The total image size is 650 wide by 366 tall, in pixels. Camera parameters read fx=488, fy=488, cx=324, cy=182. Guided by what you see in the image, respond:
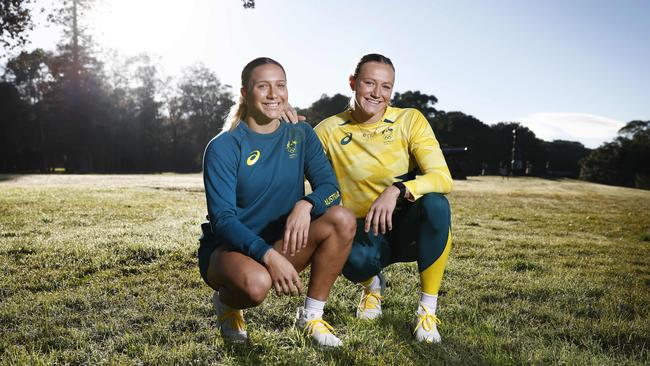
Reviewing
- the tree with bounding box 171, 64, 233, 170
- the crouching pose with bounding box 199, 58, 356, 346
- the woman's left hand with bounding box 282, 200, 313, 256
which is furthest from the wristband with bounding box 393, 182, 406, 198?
the tree with bounding box 171, 64, 233, 170

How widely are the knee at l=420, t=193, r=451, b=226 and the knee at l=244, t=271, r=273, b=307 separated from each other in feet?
4.12

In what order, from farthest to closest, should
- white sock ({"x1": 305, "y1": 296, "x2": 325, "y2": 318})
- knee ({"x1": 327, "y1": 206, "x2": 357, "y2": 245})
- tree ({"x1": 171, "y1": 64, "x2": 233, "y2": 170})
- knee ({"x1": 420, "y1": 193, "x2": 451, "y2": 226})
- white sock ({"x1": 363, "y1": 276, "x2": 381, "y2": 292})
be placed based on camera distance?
tree ({"x1": 171, "y1": 64, "x2": 233, "y2": 170}) < white sock ({"x1": 363, "y1": 276, "x2": 381, "y2": 292}) < knee ({"x1": 420, "y1": 193, "x2": 451, "y2": 226}) < white sock ({"x1": 305, "y1": 296, "x2": 325, "y2": 318}) < knee ({"x1": 327, "y1": 206, "x2": 357, "y2": 245})

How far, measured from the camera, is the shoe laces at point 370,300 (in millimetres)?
3895

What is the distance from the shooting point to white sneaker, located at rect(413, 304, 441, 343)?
3.30m

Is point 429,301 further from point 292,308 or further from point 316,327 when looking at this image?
point 292,308

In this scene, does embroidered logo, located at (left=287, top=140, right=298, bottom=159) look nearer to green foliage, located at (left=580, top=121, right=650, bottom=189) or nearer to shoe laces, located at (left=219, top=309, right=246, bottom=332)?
shoe laces, located at (left=219, top=309, right=246, bottom=332)

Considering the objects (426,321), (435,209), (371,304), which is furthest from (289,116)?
(426,321)

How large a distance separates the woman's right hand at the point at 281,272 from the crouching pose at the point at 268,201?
0.34ft

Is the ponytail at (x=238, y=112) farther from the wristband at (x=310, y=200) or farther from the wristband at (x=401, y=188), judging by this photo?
the wristband at (x=401, y=188)

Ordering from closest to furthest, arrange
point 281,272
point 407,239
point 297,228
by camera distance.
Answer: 1. point 281,272
2. point 297,228
3. point 407,239

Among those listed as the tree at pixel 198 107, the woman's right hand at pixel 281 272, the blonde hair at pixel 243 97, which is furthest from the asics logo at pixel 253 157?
the tree at pixel 198 107

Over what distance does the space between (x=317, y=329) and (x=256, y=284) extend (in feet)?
2.05

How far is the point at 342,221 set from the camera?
124 inches

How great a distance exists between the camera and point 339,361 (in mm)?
2928
